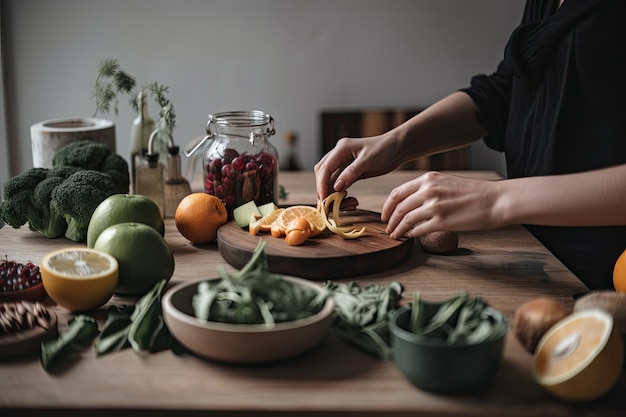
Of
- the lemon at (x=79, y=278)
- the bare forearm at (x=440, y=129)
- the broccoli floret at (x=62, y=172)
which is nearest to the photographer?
the lemon at (x=79, y=278)

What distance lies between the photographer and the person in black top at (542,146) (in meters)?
1.23

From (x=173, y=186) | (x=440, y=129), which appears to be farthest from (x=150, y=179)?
(x=440, y=129)

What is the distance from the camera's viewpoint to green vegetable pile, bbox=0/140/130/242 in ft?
5.08

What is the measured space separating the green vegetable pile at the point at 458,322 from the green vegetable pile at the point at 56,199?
0.86 m

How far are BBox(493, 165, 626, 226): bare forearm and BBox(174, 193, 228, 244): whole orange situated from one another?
61 centimetres

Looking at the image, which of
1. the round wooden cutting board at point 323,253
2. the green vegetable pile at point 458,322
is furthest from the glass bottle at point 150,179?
the green vegetable pile at point 458,322

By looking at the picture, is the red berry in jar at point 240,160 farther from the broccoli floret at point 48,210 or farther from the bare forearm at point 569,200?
the bare forearm at point 569,200

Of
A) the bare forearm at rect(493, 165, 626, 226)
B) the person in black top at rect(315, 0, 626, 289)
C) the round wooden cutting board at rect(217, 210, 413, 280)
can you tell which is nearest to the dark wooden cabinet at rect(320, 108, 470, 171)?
the person in black top at rect(315, 0, 626, 289)

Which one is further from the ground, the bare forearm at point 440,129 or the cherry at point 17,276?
the bare forearm at point 440,129

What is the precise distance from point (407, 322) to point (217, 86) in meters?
2.58

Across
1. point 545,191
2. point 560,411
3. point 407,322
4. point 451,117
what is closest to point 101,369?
point 407,322

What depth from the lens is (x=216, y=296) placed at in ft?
3.34

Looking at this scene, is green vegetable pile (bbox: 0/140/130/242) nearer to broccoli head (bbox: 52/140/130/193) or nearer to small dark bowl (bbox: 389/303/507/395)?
broccoli head (bbox: 52/140/130/193)

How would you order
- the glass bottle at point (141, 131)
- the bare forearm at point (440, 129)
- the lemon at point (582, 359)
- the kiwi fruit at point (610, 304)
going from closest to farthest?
the lemon at point (582, 359) < the kiwi fruit at point (610, 304) < the bare forearm at point (440, 129) < the glass bottle at point (141, 131)
